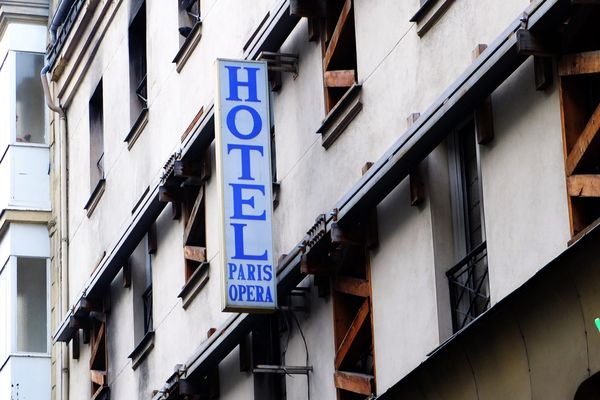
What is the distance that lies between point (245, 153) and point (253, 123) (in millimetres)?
366

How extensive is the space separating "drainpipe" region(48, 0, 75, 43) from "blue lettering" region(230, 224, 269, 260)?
12983 millimetres

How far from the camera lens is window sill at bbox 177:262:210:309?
80.5 ft

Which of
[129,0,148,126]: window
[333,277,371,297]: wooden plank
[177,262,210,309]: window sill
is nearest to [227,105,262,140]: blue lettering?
[333,277,371,297]: wooden plank

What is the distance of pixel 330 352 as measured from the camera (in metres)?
20.1

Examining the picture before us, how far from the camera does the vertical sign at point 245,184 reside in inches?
810

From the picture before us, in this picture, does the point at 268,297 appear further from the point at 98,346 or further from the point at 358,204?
the point at 98,346

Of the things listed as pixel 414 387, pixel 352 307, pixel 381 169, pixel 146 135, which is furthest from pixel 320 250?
pixel 146 135

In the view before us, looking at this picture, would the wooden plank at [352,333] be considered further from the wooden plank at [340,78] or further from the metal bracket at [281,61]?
the metal bracket at [281,61]

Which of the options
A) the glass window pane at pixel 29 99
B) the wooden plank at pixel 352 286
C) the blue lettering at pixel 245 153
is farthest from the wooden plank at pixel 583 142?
the glass window pane at pixel 29 99

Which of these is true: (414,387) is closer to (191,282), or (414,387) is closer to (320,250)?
(320,250)

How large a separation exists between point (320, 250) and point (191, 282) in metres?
5.38

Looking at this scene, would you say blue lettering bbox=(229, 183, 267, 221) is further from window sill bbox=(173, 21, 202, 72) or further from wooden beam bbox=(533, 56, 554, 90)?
wooden beam bbox=(533, 56, 554, 90)

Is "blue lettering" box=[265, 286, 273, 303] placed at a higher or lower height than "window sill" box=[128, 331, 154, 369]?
lower

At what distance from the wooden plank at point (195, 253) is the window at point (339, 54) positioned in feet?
15.8
